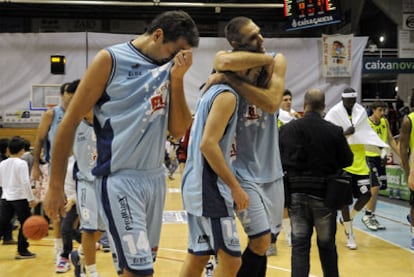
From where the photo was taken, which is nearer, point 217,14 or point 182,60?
point 182,60

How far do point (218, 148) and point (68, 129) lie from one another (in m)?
1.01

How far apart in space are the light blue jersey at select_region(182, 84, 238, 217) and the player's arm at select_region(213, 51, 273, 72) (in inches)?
5.5

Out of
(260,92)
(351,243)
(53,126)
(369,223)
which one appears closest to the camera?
(260,92)

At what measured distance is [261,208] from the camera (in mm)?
3576

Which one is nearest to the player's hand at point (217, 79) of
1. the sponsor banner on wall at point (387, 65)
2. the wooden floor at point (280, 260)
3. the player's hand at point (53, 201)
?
the player's hand at point (53, 201)

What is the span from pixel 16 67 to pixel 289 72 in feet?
25.7

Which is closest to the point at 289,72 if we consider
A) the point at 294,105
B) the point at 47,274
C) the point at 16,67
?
the point at 294,105

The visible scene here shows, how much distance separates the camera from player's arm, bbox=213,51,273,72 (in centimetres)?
333

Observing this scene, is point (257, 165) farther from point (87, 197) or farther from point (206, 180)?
point (87, 197)

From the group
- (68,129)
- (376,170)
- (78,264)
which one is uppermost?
(68,129)

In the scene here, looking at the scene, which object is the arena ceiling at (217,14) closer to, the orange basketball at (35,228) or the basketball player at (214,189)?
the orange basketball at (35,228)

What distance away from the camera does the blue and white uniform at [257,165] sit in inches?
140

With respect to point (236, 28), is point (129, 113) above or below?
below

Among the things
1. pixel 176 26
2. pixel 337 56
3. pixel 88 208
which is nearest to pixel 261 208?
pixel 176 26
